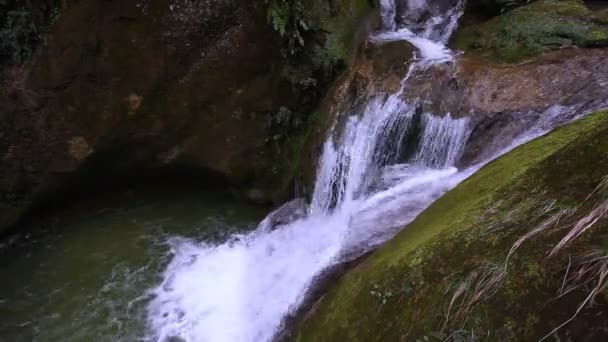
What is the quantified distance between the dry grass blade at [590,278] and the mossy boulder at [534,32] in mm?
3869

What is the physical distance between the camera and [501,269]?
7.18ft

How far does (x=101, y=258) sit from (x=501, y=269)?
4.94 m

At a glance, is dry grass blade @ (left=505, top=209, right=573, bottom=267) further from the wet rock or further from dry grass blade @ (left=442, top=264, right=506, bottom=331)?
the wet rock

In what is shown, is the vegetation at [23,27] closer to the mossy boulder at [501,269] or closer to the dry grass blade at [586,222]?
the mossy boulder at [501,269]

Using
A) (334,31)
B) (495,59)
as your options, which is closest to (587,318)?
(495,59)

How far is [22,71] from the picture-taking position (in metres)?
5.45

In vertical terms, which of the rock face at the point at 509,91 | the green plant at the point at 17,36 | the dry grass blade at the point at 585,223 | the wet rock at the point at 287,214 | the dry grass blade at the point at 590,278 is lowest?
the wet rock at the point at 287,214

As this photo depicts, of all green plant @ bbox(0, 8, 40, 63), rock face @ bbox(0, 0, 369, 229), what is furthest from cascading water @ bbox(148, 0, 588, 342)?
green plant @ bbox(0, 8, 40, 63)

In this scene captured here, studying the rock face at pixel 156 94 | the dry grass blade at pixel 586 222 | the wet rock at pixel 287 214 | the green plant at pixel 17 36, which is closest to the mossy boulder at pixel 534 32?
the rock face at pixel 156 94

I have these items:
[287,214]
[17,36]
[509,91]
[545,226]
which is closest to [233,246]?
[287,214]

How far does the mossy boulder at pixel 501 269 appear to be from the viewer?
76.2 inches

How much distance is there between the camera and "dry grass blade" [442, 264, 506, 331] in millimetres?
2170

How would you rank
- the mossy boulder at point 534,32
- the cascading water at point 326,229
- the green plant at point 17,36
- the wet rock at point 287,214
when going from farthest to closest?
1. the wet rock at point 287,214
2. the green plant at point 17,36
3. the mossy boulder at point 534,32
4. the cascading water at point 326,229

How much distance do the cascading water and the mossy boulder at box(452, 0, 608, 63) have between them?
19.8 inches
